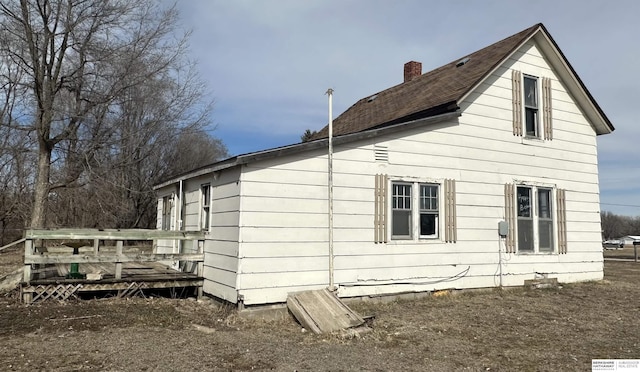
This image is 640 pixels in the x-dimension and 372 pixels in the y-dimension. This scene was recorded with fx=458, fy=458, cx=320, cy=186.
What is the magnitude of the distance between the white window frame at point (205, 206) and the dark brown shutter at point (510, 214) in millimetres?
7131

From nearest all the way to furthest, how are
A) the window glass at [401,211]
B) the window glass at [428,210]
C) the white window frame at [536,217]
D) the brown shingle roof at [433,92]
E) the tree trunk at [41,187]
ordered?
the window glass at [401,211] < the window glass at [428,210] < the brown shingle roof at [433,92] < the white window frame at [536,217] < the tree trunk at [41,187]

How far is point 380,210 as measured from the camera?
9.48 metres

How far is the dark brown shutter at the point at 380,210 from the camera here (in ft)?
30.9

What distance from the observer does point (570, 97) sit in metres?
13.0

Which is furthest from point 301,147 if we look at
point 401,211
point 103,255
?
point 103,255

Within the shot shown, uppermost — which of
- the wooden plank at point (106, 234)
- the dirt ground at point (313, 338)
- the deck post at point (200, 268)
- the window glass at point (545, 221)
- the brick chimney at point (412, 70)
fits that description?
the brick chimney at point (412, 70)

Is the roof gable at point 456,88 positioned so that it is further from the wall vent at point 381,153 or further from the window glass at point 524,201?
the window glass at point 524,201

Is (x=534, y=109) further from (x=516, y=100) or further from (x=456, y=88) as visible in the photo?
(x=456, y=88)

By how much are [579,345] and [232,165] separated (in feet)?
20.0

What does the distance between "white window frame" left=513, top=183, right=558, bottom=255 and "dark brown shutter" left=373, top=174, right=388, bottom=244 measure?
404cm

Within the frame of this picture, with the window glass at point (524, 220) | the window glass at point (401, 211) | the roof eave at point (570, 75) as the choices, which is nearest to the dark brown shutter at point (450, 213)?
the window glass at point (401, 211)

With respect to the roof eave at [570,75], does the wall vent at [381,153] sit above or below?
below

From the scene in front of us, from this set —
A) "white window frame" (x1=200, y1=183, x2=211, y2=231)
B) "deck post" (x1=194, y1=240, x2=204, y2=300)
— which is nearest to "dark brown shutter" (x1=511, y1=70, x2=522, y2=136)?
"white window frame" (x1=200, y1=183, x2=211, y2=231)

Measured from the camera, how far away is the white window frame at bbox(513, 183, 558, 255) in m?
11.6
